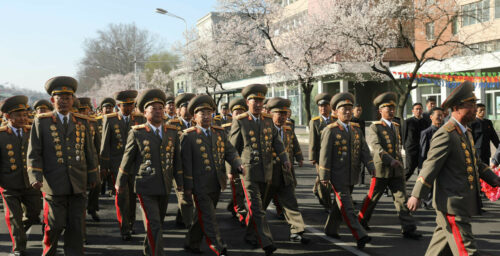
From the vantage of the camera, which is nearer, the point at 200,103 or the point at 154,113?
the point at 154,113

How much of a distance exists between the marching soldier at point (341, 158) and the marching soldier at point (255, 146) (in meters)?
0.62

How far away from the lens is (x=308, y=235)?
7.57 metres

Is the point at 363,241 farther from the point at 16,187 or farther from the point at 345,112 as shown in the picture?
the point at 16,187

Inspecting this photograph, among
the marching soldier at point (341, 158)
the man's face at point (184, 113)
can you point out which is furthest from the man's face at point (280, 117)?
the man's face at point (184, 113)

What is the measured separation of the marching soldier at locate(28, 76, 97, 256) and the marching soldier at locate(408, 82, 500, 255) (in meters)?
3.72

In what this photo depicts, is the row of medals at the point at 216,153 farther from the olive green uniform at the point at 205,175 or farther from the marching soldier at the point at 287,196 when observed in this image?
the marching soldier at the point at 287,196

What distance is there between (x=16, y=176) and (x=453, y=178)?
5.57m

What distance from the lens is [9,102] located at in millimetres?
7008

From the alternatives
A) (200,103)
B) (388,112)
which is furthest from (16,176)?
(388,112)

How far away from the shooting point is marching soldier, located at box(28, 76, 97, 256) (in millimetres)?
5797

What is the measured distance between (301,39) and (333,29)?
354 centimetres

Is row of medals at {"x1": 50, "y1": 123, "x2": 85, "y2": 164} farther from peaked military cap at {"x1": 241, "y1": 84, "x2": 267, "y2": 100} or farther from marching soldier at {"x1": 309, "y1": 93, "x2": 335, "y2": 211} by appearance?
marching soldier at {"x1": 309, "y1": 93, "x2": 335, "y2": 211}

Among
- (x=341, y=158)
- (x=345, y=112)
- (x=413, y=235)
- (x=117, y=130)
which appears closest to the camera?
→ (x=413, y=235)

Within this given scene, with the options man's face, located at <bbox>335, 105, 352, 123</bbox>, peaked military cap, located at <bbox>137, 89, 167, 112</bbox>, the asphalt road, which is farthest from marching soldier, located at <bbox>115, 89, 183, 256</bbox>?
man's face, located at <bbox>335, 105, 352, 123</bbox>
